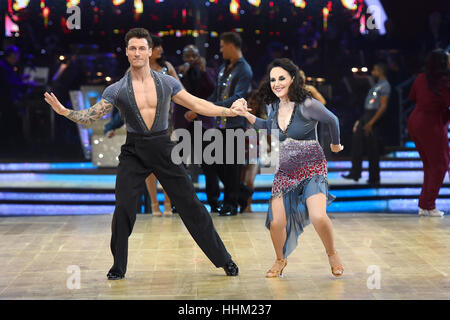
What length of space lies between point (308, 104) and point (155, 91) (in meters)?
0.97

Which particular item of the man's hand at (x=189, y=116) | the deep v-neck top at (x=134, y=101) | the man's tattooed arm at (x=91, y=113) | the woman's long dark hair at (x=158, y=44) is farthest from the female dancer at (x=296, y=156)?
the man's hand at (x=189, y=116)

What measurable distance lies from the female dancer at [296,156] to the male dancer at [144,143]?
338 millimetres

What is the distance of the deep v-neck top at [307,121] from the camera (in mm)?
A: 4676

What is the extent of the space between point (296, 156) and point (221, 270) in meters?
0.97

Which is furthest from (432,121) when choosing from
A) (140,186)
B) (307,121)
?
(140,186)

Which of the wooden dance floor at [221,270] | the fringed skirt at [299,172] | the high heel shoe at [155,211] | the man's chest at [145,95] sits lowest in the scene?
the high heel shoe at [155,211]

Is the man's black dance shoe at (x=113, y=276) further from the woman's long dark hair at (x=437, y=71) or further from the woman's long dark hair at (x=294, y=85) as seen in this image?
the woman's long dark hair at (x=437, y=71)

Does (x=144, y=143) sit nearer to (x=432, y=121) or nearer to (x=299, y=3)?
(x=432, y=121)

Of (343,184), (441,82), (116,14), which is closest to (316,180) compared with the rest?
(441,82)

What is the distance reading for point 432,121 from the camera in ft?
24.2

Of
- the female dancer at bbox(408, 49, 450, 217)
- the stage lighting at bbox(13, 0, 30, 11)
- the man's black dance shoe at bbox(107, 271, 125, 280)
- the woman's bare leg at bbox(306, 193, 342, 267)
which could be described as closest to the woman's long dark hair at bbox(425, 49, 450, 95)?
the female dancer at bbox(408, 49, 450, 217)

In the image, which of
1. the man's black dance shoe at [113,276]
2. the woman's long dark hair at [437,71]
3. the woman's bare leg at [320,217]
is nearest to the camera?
the woman's bare leg at [320,217]

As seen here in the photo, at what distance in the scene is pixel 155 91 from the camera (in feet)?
15.4

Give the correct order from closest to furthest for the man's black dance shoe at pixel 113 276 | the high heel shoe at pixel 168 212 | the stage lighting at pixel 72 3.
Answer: the man's black dance shoe at pixel 113 276
the high heel shoe at pixel 168 212
the stage lighting at pixel 72 3
